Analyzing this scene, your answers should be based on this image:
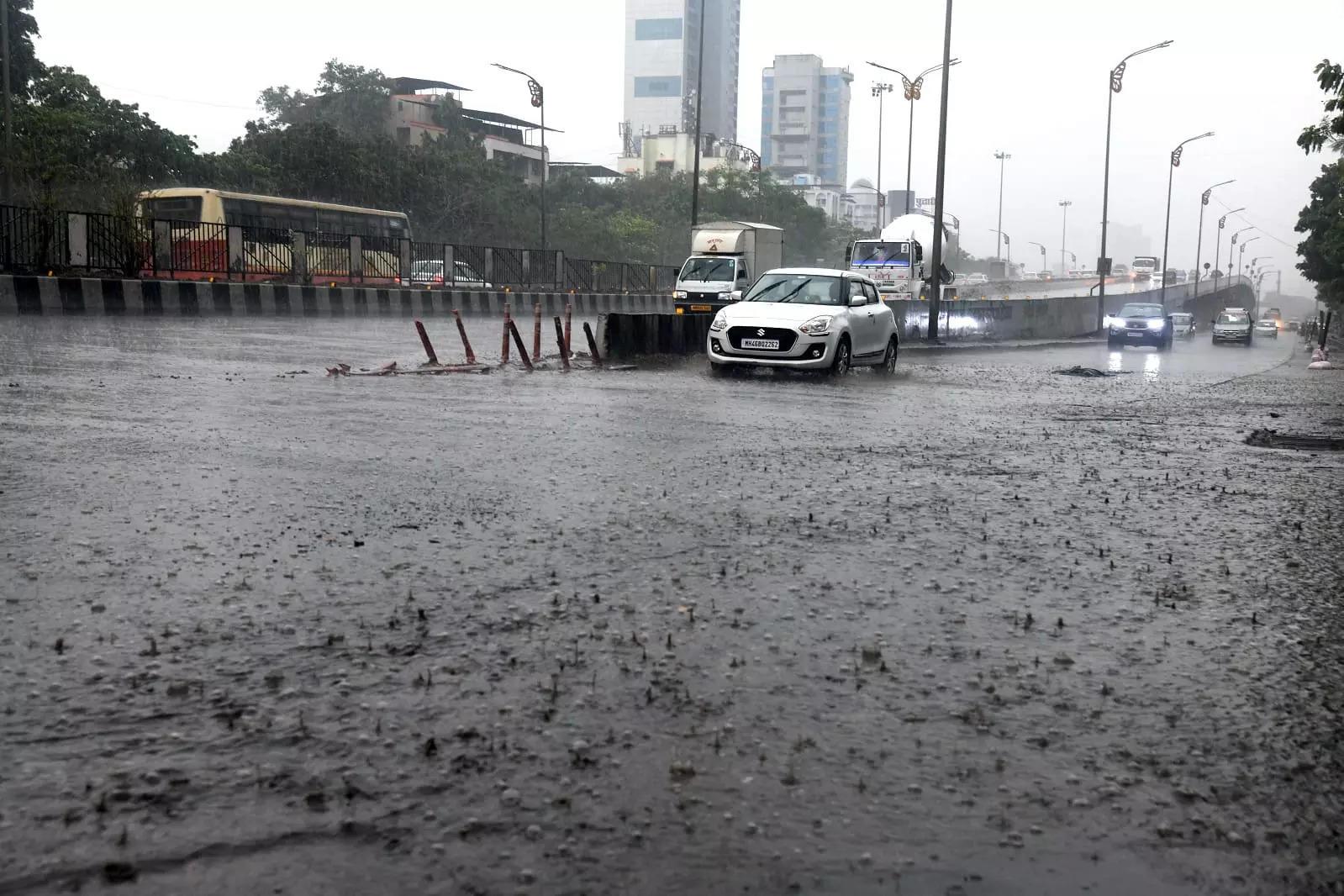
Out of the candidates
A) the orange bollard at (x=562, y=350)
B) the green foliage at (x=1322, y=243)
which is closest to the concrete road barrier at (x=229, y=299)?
the orange bollard at (x=562, y=350)

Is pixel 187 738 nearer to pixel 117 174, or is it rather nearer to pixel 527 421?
pixel 527 421

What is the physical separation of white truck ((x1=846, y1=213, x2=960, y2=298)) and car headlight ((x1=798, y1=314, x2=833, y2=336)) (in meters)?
30.0

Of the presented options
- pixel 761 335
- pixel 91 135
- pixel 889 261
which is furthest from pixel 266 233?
pixel 91 135

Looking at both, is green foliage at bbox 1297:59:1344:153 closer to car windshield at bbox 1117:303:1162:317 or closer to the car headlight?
the car headlight

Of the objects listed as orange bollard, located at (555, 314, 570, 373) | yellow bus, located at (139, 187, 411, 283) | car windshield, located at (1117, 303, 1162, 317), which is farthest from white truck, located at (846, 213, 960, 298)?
orange bollard, located at (555, 314, 570, 373)

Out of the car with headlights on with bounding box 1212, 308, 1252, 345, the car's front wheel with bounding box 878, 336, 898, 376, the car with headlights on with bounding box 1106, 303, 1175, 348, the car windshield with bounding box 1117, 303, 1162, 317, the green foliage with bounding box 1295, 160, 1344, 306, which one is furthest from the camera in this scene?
the green foliage with bounding box 1295, 160, 1344, 306

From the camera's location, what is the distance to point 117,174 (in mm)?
31391

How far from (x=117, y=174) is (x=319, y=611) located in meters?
29.6

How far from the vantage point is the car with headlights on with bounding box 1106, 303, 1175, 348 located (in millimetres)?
43562

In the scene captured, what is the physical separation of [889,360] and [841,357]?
261 centimetres

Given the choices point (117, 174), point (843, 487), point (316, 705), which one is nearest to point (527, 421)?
point (843, 487)

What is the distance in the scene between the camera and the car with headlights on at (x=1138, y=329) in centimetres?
4356

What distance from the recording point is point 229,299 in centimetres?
3042

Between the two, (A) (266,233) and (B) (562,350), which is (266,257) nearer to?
(A) (266,233)
